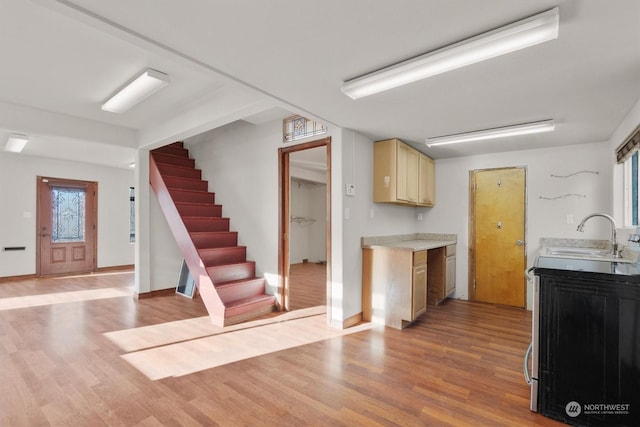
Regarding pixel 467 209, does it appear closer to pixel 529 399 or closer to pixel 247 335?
pixel 529 399

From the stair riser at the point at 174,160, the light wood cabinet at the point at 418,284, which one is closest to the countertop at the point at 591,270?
the light wood cabinet at the point at 418,284

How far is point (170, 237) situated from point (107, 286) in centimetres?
175

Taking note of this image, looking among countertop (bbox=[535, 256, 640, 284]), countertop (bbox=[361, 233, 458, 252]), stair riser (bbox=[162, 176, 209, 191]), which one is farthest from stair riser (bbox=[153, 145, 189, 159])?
countertop (bbox=[535, 256, 640, 284])

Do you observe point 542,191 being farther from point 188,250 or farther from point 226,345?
point 188,250

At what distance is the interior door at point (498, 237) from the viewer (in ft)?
14.7

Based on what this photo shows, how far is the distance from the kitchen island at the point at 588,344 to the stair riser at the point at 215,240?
A: 158 inches

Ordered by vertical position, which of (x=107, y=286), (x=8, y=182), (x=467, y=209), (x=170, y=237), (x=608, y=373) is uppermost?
(x=8, y=182)

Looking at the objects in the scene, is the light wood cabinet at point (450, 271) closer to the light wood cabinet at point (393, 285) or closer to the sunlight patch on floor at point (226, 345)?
the light wood cabinet at point (393, 285)

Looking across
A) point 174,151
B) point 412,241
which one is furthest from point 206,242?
point 412,241

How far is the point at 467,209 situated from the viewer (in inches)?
194

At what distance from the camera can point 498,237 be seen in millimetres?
4633

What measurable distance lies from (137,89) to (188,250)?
216 centimetres

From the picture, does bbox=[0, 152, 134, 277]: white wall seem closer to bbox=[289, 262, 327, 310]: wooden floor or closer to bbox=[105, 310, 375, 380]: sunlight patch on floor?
bbox=[289, 262, 327, 310]: wooden floor

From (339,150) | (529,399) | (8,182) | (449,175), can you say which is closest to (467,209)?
(449,175)
